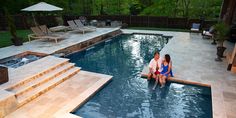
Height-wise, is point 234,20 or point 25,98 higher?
point 234,20

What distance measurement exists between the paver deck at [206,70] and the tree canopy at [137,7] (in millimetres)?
6394

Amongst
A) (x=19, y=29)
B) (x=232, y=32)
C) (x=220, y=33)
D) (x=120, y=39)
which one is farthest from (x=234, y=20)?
(x=19, y=29)

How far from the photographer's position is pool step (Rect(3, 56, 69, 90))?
5379 mm

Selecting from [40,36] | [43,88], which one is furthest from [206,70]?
[40,36]

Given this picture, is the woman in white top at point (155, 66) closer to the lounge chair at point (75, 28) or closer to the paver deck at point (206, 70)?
the paver deck at point (206, 70)

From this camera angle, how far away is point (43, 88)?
18.2ft

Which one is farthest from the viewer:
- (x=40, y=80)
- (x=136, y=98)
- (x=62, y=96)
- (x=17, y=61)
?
(x=17, y=61)

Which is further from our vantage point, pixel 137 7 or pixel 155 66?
pixel 137 7

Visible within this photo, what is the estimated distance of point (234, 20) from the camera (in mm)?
11125

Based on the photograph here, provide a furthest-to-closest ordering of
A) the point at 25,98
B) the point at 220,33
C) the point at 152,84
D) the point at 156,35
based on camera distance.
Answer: the point at 156,35 → the point at 220,33 → the point at 152,84 → the point at 25,98

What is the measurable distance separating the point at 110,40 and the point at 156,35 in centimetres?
342

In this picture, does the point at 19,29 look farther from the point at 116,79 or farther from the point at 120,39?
the point at 116,79

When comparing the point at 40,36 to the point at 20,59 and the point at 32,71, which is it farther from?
the point at 32,71

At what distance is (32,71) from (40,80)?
602mm
